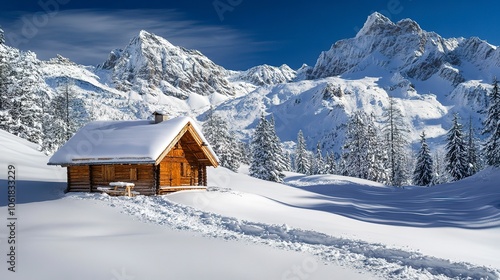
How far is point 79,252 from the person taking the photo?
10.9m

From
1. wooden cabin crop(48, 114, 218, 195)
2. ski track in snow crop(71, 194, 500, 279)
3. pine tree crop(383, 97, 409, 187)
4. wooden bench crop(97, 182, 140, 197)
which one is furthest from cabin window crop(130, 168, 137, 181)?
pine tree crop(383, 97, 409, 187)

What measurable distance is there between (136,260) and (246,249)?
10.2ft

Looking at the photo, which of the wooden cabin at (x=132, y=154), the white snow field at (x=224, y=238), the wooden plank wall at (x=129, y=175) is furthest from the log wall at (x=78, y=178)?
the white snow field at (x=224, y=238)

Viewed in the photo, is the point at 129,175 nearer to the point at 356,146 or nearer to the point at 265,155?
the point at 265,155

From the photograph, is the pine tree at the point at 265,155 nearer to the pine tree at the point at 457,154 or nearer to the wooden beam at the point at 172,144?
the pine tree at the point at 457,154

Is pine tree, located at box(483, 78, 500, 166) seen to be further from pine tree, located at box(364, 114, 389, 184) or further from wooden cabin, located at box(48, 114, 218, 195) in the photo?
wooden cabin, located at box(48, 114, 218, 195)

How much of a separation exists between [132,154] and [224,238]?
1117 centimetres

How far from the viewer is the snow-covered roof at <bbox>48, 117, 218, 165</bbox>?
75.9 feet

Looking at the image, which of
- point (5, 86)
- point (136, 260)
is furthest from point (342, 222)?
point (5, 86)

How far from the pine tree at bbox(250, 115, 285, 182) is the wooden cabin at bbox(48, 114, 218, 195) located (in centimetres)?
2377

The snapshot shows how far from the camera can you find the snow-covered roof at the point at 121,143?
23.1 meters

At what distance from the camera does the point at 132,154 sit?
23047 millimetres

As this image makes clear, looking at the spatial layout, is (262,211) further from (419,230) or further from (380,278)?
(380,278)

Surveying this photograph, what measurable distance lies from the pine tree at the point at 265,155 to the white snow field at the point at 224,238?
2043 cm
